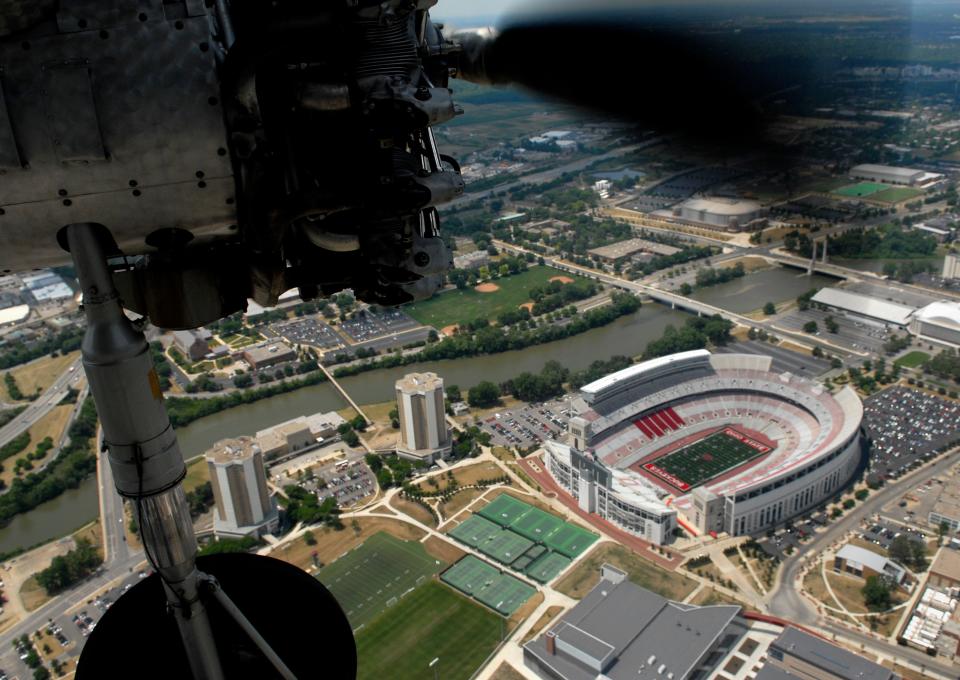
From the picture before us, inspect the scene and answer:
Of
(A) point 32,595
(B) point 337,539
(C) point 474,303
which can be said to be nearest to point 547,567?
(B) point 337,539

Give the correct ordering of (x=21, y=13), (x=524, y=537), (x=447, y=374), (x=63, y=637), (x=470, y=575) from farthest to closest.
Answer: (x=447, y=374)
(x=524, y=537)
(x=470, y=575)
(x=63, y=637)
(x=21, y=13)

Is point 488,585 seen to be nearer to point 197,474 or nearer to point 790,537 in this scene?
point 790,537

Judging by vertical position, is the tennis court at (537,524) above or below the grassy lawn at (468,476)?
below

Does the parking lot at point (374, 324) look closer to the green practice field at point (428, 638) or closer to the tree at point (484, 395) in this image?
the tree at point (484, 395)

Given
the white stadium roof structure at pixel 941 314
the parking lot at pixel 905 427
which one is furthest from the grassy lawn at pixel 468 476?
the white stadium roof structure at pixel 941 314

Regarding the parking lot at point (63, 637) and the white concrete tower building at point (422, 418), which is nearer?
the parking lot at point (63, 637)

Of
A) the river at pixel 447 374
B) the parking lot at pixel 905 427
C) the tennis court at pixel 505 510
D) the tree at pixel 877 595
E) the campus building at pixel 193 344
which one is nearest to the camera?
the tree at pixel 877 595
